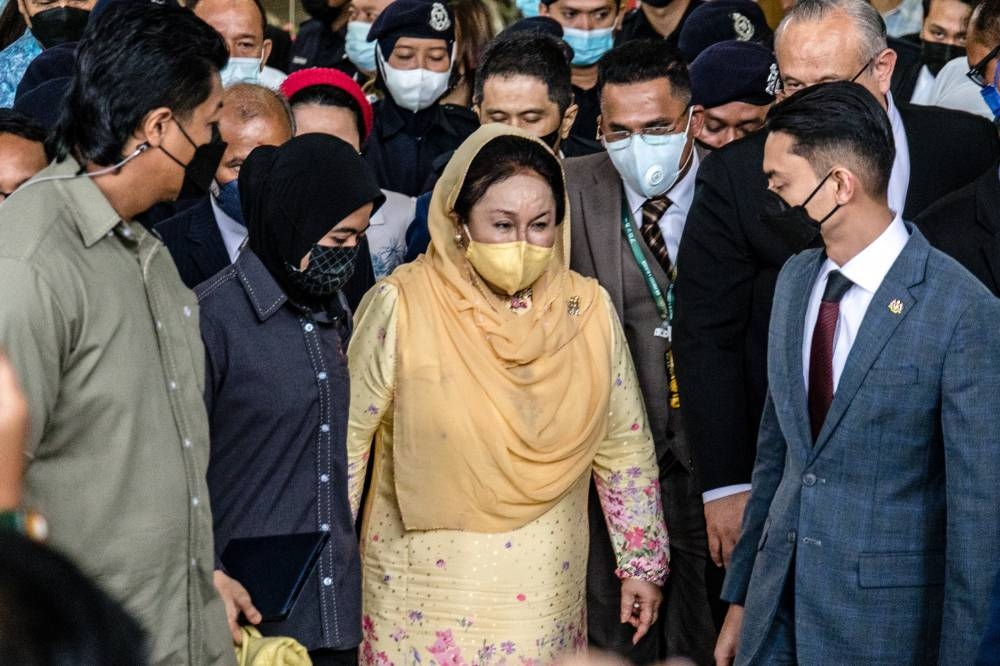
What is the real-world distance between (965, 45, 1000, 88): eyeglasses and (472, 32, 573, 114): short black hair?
4.59 ft

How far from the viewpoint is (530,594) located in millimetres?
4031

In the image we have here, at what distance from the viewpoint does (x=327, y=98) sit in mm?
5453

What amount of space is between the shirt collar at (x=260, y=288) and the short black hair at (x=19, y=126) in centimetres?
120

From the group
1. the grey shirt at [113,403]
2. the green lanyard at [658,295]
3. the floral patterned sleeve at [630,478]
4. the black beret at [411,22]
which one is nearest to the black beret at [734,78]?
the green lanyard at [658,295]

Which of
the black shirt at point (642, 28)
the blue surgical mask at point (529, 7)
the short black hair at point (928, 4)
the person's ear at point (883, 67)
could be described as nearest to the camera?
the person's ear at point (883, 67)

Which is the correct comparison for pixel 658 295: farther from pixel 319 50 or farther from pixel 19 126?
pixel 319 50

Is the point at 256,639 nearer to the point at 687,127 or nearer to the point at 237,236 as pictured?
the point at 237,236

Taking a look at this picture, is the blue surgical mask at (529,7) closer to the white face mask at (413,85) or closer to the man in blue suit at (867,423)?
the white face mask at (413,85)

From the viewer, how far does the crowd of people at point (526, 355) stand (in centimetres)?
290

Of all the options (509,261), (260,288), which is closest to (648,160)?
(509,261)

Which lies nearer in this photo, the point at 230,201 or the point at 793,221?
the point at 793,221

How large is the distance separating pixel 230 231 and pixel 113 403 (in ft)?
→ 6.36

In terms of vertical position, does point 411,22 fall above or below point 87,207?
above

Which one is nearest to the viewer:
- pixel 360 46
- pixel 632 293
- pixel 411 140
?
pixel 632 293
